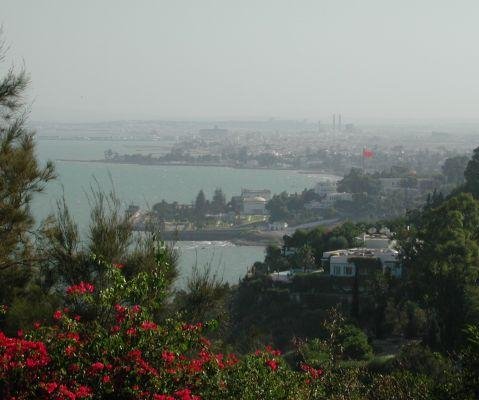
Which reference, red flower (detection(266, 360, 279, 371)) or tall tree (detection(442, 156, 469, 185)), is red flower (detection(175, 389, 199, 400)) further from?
tall tree (detection(442, 156, 469, 185))

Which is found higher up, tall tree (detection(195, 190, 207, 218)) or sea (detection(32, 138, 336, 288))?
tall tree (detection(195, 190, 207, 218))

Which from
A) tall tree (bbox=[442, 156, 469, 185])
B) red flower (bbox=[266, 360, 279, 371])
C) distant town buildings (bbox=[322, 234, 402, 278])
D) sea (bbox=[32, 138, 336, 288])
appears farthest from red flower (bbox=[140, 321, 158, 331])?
tall tree (bbox=[442, 156, 469, 185])

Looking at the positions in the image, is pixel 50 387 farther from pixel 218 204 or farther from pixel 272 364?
pixel 218 204

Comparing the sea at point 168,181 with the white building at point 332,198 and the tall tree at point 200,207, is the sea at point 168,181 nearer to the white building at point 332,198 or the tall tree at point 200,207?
the tall tree at point 200,207

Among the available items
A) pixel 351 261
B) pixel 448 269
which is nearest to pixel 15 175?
pixel 448 269

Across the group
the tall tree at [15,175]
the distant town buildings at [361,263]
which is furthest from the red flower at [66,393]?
the distant town buildings at [361,263]
